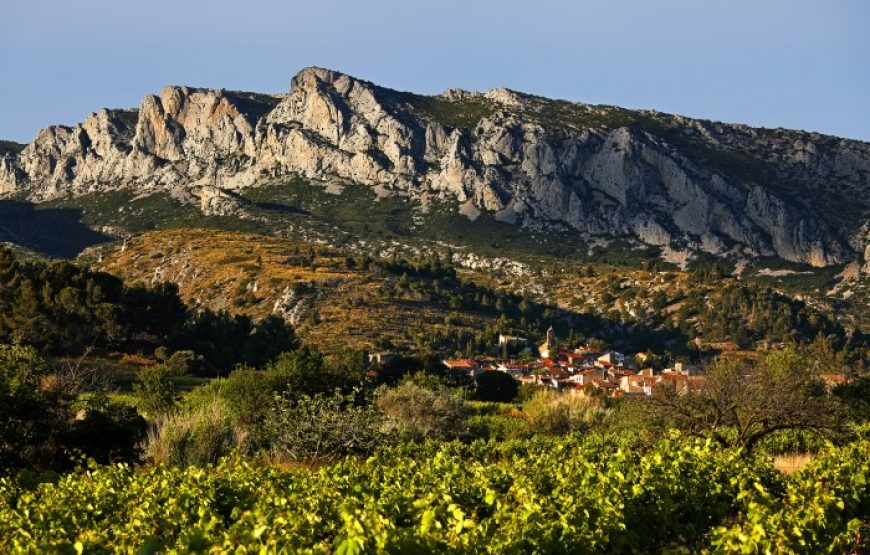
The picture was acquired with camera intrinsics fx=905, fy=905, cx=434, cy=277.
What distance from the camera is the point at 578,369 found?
85.7 metres

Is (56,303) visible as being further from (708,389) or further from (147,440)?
(708,389)

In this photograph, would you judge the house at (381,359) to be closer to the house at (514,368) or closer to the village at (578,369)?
the village at (578,369)

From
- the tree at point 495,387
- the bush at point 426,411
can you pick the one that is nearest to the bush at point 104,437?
the bush at point 426,411

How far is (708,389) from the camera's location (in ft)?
108

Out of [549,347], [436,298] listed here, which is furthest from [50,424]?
[436,298]

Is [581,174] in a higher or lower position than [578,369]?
higher

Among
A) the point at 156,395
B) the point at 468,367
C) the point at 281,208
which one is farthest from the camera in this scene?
the point at 281,208

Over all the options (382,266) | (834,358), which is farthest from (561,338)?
(834,358)

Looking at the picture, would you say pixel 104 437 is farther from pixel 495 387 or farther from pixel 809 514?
pixel 495 387

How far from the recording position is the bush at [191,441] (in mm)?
22359

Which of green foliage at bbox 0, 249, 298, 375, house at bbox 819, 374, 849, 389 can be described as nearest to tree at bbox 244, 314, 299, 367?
green foliage at bbox 0, 249, 298, 375

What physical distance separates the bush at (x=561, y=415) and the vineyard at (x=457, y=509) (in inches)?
755

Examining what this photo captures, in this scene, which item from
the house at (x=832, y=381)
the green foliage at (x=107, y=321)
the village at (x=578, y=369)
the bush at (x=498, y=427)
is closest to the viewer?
the bush at (x=498, y=427)

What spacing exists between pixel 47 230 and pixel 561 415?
16115 centimetres
